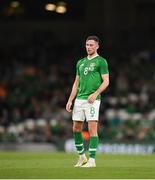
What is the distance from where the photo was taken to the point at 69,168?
47.6ft

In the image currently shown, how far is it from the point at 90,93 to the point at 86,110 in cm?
31

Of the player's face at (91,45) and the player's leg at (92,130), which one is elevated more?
the player's face at (91,45)

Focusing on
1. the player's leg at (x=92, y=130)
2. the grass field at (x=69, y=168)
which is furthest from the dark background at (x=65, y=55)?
the player's leg at (x=92, y=130)

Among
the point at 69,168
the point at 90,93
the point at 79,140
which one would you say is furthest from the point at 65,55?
the point at 69,168

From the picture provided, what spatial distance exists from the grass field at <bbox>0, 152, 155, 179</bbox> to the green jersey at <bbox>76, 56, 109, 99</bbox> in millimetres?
1358

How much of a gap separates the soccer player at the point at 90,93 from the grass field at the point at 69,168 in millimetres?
426

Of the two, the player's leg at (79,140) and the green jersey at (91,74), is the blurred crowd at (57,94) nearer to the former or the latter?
the player's leg at (79,140)

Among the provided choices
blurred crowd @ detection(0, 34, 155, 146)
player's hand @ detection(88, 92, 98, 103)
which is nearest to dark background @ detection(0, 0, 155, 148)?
blurred crowd @ detection(0, 34, 155, 146)

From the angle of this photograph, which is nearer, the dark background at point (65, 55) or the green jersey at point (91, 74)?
the green jersey at point (91, 74)

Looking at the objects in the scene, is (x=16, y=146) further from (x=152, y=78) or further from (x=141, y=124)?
(x=152, y=78)

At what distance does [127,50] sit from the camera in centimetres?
3406

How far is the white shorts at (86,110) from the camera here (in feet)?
48.1

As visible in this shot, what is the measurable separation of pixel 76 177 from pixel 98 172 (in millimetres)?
867

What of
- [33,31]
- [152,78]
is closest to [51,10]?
[33,31]
